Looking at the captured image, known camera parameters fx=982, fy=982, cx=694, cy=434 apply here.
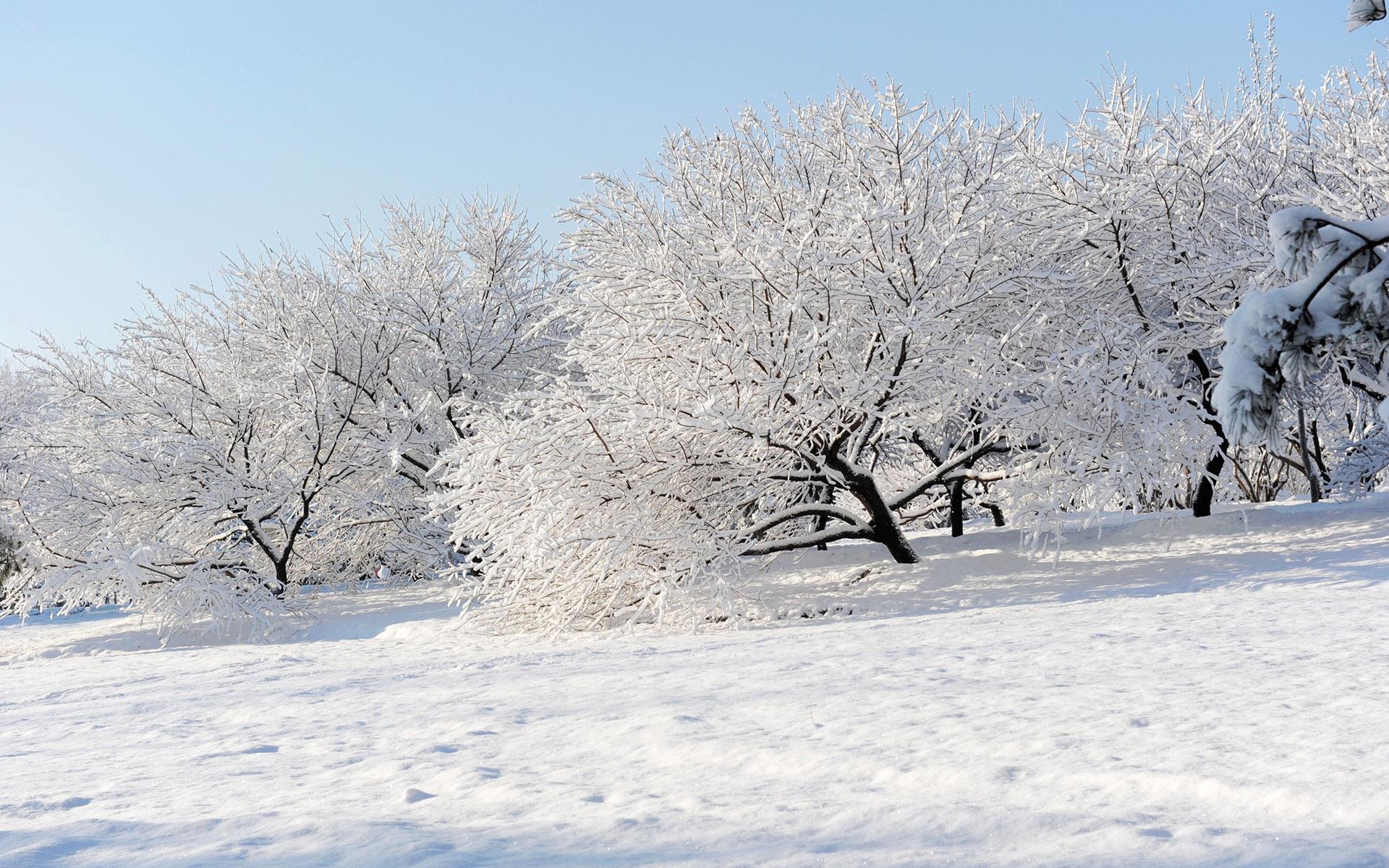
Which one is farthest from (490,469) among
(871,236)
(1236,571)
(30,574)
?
(30,574)

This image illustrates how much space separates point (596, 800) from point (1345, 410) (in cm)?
1819

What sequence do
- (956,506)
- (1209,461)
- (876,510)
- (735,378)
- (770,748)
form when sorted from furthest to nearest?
1. (956,506)
2. (1209,461)
3. (876,510)
4. (735,378)
5. (770,748)

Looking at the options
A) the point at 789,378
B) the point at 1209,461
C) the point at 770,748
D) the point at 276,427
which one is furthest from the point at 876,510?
the point at 276,427

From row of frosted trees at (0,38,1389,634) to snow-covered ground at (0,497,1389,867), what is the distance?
2320 mm

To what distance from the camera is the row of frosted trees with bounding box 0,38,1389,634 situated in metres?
10.7

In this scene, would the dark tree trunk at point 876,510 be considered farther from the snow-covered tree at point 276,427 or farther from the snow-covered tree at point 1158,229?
the snow-covered tree at point 276,427

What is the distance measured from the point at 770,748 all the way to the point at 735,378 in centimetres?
612

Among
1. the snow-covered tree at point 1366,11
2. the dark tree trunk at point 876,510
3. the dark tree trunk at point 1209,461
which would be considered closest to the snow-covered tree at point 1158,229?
the dark tree trunk at point 1209,461

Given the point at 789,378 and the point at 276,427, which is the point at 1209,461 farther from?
the point at 276,427

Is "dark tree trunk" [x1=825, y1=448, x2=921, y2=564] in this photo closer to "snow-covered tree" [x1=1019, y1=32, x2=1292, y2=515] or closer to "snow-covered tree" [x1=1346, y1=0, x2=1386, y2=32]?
"snow-covered tree" [x1=1019, y1=32, x2=1292, y2=515]

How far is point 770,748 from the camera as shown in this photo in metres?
4.54

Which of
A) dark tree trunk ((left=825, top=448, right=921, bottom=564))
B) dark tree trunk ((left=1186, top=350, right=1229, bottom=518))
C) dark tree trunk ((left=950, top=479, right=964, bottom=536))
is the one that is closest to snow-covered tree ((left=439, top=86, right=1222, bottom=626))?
dark tree trunk ((left=825, top=448, right=921, bottom=564))

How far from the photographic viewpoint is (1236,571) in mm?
10695

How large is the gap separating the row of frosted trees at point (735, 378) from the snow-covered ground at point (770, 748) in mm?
2320
